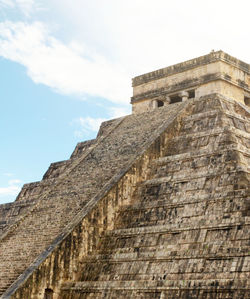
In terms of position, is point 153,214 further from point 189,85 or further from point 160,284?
point 189,85

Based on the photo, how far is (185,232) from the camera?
11.9 m

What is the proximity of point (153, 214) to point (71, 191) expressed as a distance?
139 inches

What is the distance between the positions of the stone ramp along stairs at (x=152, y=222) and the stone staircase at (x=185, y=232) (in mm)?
26

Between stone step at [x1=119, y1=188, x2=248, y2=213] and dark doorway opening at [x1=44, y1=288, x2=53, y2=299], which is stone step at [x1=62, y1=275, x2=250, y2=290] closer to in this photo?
dark doorway opening at [x1=44, y1=288, x2=53, y2=299]

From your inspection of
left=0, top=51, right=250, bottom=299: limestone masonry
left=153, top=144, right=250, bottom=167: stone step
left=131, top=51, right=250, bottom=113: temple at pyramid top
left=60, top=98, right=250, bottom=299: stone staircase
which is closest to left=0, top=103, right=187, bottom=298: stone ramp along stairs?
left=0, top=51, right=250, bottom=299: limestone masonry

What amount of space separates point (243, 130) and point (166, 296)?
6.26m

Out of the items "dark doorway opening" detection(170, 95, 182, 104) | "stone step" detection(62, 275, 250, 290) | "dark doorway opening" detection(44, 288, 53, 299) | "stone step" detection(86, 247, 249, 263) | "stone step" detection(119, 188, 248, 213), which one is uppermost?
"dark doorway opening" detection(170, 95, 182, 104)

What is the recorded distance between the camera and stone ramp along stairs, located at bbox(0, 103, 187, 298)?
13812mm

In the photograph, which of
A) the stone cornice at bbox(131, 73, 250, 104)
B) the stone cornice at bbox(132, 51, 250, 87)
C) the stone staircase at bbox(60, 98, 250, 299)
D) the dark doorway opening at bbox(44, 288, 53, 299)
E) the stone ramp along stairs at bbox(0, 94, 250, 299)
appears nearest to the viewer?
the stone staircase at bbox(60, 98, 250, 299)

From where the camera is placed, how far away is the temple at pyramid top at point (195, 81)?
18.3m

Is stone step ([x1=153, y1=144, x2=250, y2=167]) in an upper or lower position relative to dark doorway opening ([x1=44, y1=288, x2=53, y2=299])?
upper

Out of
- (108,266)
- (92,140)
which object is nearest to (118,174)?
(108,266)

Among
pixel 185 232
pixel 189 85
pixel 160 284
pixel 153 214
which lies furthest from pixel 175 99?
pixel 160 284

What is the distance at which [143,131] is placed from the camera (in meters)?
17.5
